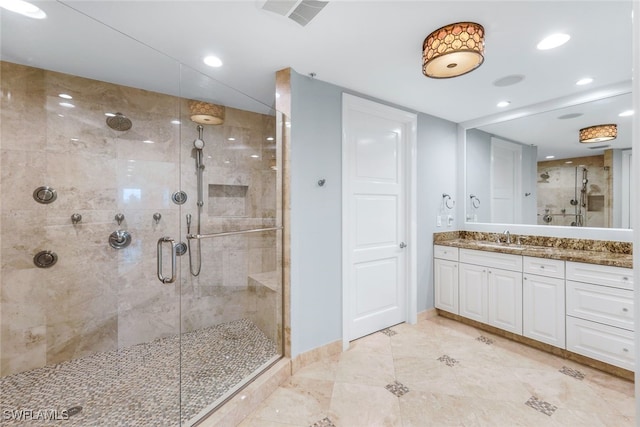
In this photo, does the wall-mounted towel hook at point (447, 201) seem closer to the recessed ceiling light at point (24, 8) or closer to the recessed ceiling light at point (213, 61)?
the recessed ceiling light at point (213, 61)

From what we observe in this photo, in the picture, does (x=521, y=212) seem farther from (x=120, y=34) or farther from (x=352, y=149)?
(x=120, y=34)

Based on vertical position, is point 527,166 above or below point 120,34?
below

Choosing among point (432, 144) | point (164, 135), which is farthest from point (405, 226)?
point (164, 135)

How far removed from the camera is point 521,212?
3012 mm

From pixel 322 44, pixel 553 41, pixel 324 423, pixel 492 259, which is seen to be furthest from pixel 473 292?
pixel 322 44

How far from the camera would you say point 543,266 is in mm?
2385

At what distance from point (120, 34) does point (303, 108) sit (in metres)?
1.27

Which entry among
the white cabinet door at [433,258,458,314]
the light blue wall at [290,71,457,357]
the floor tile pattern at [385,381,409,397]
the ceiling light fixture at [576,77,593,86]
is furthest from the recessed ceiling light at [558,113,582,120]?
the floor tile pattern at [385,381,409,397]

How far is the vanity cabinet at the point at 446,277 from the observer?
304cm

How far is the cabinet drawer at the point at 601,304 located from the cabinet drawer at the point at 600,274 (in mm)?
38

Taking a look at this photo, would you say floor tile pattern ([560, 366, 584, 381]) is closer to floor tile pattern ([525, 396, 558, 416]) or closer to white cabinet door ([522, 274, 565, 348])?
white cabinet door ([522, 274, 565, 348])

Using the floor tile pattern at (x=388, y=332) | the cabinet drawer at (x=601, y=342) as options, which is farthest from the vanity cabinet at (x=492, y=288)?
the floor tile pattern at (x=388, y=332)

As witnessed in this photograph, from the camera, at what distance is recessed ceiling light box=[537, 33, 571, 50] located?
169 cm

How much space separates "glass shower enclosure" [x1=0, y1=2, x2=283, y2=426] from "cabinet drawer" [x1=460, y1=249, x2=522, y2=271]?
6.87ft
